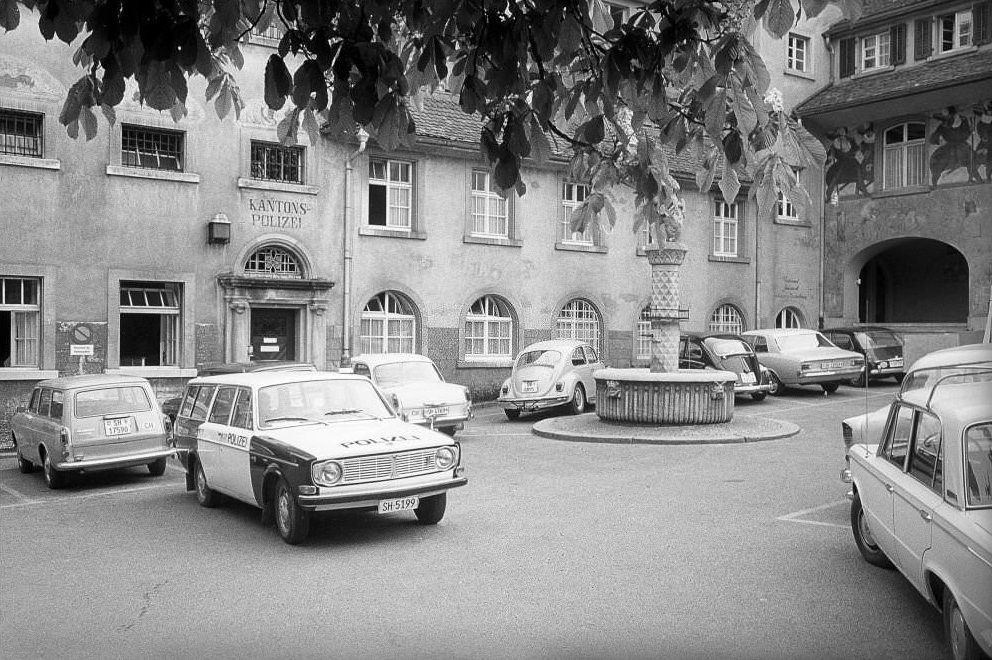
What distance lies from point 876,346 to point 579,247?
787cm

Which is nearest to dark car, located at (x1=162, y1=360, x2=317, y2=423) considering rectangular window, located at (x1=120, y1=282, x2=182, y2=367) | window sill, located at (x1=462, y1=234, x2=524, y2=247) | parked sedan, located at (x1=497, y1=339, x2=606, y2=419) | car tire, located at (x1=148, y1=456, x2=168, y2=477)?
rectangular window, located at (x1=120, y1=282, x2=182, y2=367)

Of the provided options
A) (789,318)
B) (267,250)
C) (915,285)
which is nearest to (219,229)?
(267,250)

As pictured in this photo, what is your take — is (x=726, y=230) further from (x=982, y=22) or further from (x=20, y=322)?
(x=20, y=322)

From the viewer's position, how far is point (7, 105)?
731 inches

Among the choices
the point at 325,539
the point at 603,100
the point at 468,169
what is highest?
the point at 468,169

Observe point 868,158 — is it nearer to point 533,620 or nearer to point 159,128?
point 159,128

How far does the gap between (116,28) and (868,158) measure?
28337mm

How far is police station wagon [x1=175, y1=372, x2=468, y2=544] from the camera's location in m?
8.75

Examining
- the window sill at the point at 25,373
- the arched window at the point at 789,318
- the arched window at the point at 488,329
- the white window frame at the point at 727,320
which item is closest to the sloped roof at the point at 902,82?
the arched window at the point at 789,318

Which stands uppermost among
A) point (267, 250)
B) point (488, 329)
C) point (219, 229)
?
point (219, 229)

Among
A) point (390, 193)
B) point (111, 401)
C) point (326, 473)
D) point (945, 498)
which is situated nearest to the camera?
point (945, 498)

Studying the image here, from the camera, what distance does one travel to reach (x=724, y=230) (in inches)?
1169

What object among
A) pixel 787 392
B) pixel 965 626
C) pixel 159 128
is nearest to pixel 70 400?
pixel 159 128

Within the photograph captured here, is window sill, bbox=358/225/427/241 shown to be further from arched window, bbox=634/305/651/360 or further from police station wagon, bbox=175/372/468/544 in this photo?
police station wagon, bbox=175/372/468/544
